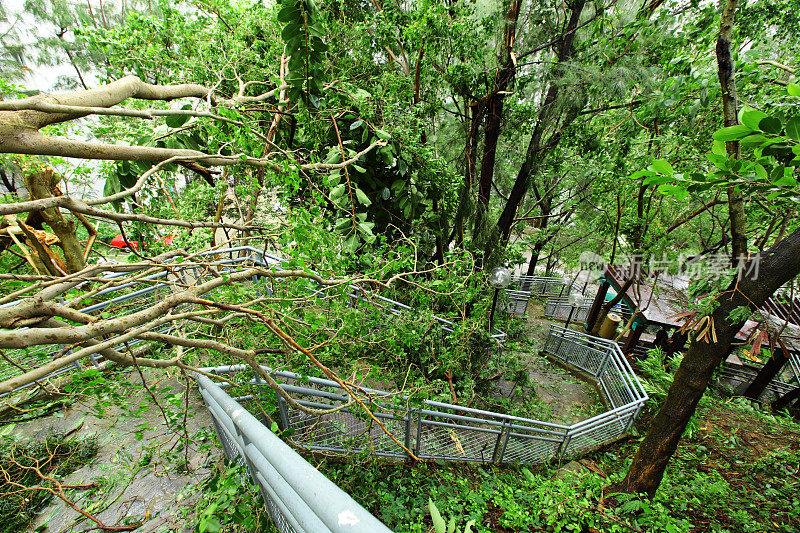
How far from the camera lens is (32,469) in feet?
7.81

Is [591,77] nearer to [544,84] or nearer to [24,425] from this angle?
[544,84]

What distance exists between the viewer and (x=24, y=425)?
3.13m

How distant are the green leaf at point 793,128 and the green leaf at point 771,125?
2 cm

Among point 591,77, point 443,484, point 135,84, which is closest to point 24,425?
point 135,84

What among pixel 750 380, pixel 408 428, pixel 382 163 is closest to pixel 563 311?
pixel 750 380

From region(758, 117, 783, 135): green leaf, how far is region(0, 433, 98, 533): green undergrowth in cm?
412

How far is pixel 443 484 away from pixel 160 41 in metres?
7.93

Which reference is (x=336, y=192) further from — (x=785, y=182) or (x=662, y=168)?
Answer: (x=785, y=182)

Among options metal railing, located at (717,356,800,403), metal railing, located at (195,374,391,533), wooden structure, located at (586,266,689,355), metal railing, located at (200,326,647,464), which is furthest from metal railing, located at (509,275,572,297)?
metal railing, located at (195,374,391,533)

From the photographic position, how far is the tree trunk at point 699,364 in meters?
2.63

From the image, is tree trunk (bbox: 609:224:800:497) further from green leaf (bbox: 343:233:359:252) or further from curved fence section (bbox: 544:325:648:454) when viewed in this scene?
green leaf (bbox: 343:233:359:252)

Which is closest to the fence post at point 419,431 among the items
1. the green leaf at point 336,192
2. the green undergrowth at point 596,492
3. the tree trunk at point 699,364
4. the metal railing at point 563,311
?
the green undergrowth at point 596,492

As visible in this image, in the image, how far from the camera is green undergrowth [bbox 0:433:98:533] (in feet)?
7.36

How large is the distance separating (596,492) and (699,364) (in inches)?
100.0
